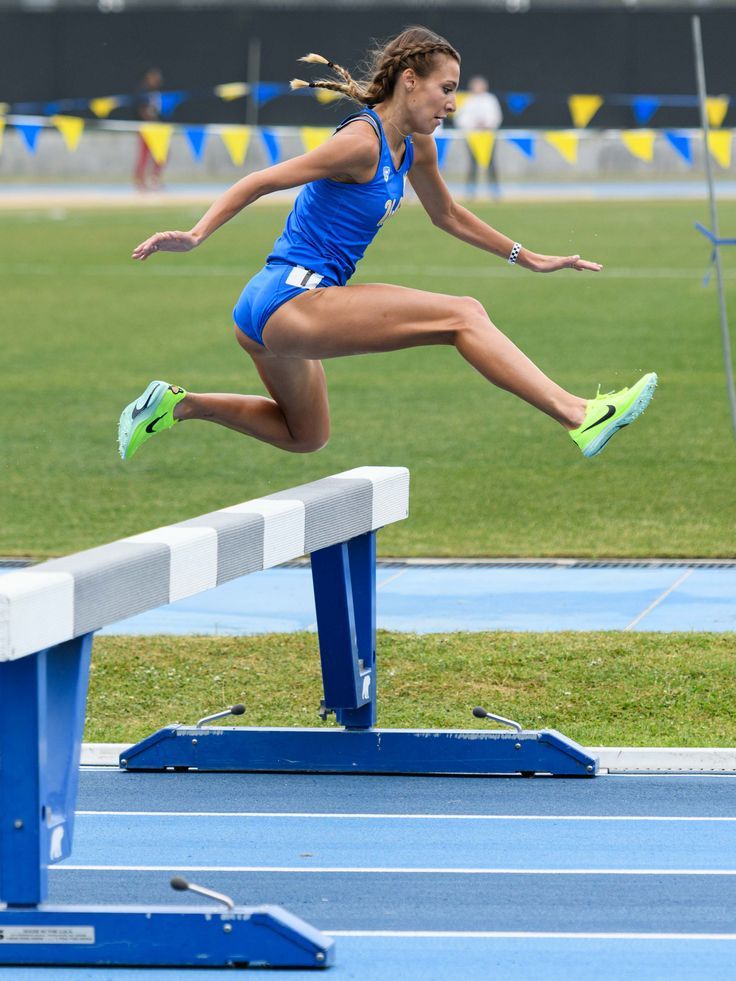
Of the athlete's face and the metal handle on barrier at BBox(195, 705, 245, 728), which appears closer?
the athlete's face

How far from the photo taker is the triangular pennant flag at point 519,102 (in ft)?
119

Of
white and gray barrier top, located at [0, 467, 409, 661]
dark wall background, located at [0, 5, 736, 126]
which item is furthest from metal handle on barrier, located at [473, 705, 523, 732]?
dark wall background, located at [0, 5, 736, 126]

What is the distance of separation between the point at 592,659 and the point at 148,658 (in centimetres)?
186

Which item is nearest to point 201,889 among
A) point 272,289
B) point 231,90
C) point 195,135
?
point 272,289

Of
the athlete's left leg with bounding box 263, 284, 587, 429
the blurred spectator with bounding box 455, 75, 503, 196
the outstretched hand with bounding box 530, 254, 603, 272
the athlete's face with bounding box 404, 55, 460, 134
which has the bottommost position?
the athlete's left leg with bounding box 263, 284, 587, 429

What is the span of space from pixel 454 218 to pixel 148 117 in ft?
115

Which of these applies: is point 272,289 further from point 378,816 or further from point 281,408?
point 378,816

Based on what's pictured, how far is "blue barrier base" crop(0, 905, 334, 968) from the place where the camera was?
4.47 metres

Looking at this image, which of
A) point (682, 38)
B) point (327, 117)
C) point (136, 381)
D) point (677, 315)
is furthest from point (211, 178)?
point (136, 381)

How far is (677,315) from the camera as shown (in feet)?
63.7

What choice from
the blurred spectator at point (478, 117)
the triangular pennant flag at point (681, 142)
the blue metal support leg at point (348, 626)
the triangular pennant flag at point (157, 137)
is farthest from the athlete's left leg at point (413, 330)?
the blurred spectator at point (478, 117)

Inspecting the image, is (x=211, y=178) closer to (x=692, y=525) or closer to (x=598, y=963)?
(x=692, y=525)

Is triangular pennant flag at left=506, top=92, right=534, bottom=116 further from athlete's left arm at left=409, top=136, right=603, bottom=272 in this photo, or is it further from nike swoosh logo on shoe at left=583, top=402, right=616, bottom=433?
nike swoosh logo on shoe at left=583, top=402, right=616, bottom=433

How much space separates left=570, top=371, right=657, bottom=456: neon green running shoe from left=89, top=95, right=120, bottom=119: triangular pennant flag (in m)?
28.5
